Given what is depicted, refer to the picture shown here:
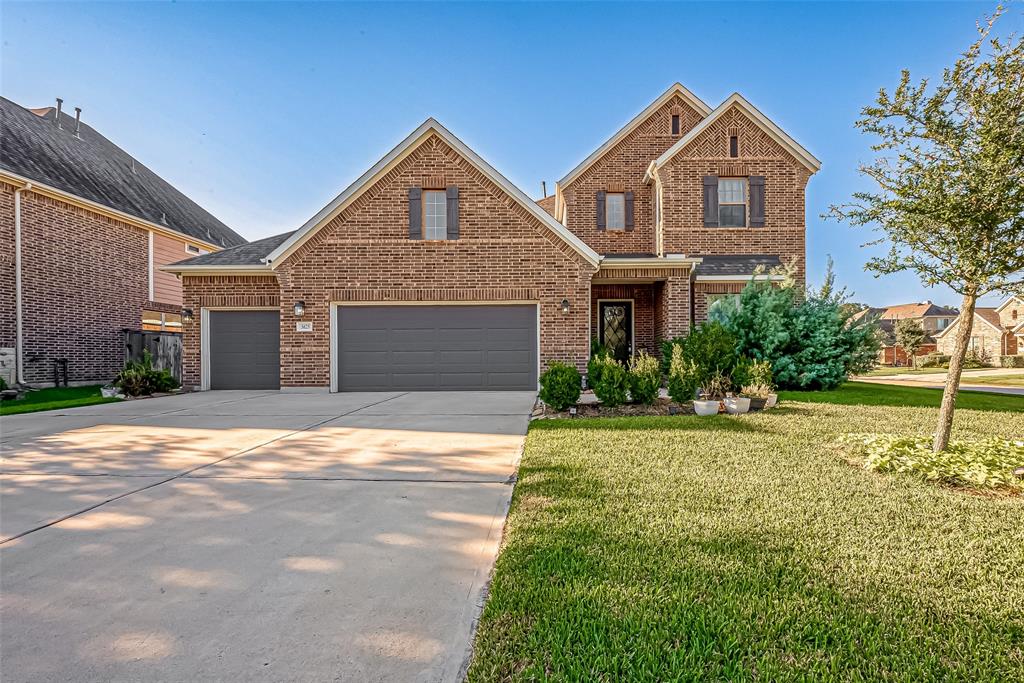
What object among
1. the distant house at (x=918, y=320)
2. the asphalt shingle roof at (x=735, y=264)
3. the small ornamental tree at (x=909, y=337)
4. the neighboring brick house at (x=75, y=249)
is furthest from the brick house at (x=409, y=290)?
the distant house at (x=918, y=320)

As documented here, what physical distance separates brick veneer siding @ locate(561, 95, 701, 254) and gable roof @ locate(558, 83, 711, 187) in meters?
0.12

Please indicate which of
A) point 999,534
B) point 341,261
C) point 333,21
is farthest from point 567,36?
point 999,534

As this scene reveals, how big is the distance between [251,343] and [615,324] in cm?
1003

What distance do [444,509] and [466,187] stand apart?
30.5 feet

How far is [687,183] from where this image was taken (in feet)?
46.7

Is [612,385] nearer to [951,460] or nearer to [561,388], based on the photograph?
[561,388]

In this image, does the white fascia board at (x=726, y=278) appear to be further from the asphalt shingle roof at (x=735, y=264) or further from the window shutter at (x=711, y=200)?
the window shutter at (x=711, y=200)

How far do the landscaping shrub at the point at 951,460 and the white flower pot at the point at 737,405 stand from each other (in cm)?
268

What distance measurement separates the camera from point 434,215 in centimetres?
1150

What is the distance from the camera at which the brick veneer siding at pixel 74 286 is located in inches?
479

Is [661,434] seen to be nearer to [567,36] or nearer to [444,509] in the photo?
[444,509]

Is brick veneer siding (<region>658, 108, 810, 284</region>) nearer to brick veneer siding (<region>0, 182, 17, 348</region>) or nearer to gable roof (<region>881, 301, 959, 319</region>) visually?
brick veneer siding (<region>0, 182, 17, 348</region>)

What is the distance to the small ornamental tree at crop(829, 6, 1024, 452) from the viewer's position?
14.1 ft

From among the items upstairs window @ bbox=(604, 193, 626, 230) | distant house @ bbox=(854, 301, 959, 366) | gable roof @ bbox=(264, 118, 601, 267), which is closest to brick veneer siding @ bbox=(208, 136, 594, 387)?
gable roof @ bbox=(264, 118, 601, 267)
